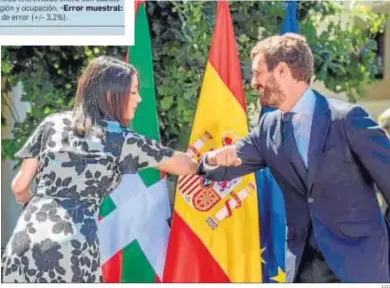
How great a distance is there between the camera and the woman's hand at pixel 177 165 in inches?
141

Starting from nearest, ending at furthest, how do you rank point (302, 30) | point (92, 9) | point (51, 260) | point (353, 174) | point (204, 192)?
point (51, 260) < point (353, 174) < point (92, 9) < point (204, 192) < point (302, 30)

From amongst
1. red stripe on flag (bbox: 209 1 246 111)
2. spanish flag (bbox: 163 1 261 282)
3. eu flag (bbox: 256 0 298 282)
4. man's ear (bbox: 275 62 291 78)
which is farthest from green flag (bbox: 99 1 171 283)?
man's ear (bbox: 275 62 291 78)

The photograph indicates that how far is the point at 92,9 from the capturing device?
394 centimetres

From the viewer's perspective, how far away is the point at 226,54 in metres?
4.55

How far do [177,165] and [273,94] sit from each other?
0.56 meters

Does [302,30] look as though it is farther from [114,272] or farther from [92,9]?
[114,272]

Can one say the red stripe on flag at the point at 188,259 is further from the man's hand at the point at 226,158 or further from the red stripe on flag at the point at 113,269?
the man's hand at the point at 226,158

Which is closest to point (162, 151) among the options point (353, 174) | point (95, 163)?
point (95, 163)

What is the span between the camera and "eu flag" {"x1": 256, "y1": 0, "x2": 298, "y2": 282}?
177 inches

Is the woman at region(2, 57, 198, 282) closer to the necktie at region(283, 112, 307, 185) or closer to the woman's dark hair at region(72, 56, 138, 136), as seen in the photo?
the woman's dark hair at region(72, 56, 138, 136)

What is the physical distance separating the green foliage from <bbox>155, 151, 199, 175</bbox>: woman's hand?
1.29 meters

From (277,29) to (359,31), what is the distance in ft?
1.78

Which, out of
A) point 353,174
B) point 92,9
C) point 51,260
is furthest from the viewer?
point 92,9

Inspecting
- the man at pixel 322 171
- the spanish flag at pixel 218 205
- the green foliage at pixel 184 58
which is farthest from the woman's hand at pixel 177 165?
the green foliage at pixel 184 58
